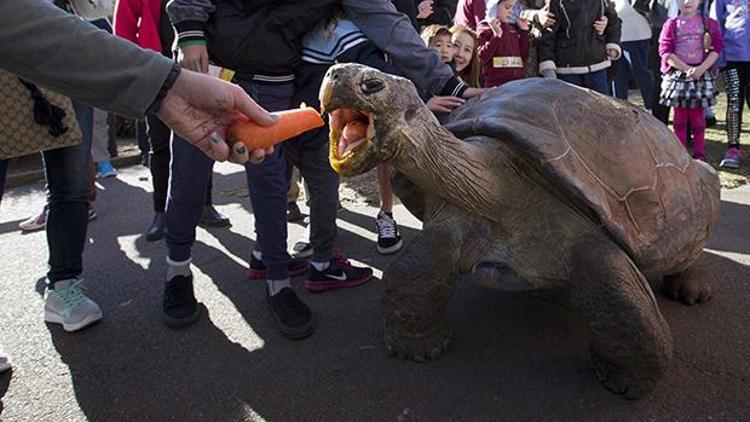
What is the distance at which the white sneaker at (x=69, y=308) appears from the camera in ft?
8.38

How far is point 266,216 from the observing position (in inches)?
99.1

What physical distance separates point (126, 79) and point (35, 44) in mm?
200

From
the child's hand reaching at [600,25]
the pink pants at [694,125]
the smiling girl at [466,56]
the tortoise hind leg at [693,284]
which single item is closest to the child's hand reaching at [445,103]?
the tortoise hind leg at [693,284]

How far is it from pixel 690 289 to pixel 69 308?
2762 millimetres

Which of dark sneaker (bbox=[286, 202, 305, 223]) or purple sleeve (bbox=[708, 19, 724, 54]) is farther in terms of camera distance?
purple sleeve (bbox=[708, 19, 724, 54])

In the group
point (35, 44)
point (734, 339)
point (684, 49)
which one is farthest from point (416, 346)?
point (684, 49)

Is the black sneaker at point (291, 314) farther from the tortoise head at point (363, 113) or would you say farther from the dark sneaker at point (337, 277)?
the tortoise head at point (363, 113)

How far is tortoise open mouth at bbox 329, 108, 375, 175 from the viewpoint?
68.9 inches

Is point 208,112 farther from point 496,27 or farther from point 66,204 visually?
point 496,27

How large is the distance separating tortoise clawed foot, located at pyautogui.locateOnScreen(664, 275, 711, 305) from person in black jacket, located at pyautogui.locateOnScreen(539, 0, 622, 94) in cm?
258

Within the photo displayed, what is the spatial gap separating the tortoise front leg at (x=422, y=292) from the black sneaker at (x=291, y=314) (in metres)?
0.39

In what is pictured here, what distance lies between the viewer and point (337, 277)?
296 cm

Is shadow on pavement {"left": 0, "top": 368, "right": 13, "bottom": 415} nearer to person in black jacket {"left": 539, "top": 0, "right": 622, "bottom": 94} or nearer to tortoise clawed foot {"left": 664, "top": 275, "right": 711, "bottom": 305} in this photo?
tortoise clawed foot {"left": 664, "top": 275, "right": 711, "bottom": 305}

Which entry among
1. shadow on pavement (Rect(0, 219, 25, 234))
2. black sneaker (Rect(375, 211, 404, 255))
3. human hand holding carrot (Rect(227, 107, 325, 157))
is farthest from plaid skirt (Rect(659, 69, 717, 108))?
shadow on pavement (Rect(0, 219, 25, 234))
